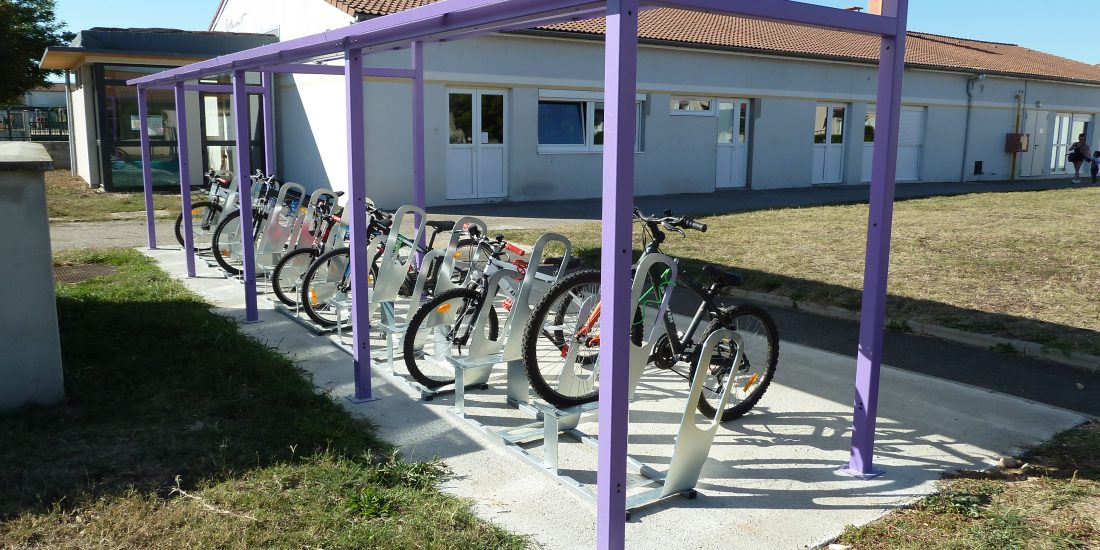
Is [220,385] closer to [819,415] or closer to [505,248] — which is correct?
[505,248]

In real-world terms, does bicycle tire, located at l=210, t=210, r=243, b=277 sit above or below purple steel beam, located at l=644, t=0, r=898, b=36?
below

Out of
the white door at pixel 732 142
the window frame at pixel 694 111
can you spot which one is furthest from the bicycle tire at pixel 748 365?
the white door at pixel 732 142

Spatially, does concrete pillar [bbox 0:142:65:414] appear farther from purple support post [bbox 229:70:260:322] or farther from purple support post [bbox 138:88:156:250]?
purple support post [bbox 138:88:156:250]

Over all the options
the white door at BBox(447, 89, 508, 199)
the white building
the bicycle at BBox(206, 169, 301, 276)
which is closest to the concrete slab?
the bicycle at BBox(206, 169, 301, 276)

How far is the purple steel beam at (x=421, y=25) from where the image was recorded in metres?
2.96

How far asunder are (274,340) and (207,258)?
388 cm

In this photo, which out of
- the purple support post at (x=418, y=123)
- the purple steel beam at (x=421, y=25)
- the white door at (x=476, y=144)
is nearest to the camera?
the purple steel beam at (x=421, y=25)

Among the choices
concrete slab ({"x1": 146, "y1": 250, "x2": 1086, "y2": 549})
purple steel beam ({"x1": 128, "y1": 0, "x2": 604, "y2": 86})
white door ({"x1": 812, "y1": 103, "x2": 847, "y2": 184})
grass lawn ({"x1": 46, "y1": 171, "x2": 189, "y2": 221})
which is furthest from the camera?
white door ({"x1": 812, "y1": 103, "x2": 847, "y2": 184})

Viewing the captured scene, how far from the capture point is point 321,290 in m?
6.11

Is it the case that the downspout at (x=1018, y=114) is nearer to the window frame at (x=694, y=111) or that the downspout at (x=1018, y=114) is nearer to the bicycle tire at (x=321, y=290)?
the window frame at (x=694, y=111)

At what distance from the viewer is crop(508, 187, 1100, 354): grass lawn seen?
→ 20.6 feet

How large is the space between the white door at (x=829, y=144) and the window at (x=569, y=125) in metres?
6.34

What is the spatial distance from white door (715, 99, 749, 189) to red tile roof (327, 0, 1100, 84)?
1.37 m

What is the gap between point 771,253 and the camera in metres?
9.24
